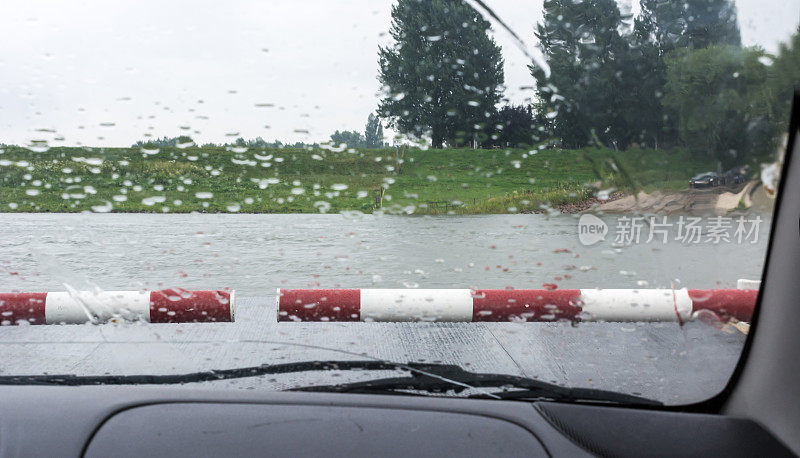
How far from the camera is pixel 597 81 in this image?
5.24ft

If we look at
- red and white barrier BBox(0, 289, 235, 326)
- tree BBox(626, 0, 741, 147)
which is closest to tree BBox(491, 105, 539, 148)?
tree BBox(626, 0, 741, 147)

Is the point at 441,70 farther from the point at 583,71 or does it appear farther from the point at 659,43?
the point at 659,43

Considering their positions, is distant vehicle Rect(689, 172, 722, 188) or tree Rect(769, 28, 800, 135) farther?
distant vehicle Rect(689, 172, 722, 188)

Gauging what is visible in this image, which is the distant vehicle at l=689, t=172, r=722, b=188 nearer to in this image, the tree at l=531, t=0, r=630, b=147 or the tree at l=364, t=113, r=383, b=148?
the tree at l=531, t=0, r=630, b=147

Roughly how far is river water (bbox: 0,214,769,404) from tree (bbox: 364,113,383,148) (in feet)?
0.92

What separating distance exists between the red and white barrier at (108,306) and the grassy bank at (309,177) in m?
0.27

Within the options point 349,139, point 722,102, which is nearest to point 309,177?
point 349,139

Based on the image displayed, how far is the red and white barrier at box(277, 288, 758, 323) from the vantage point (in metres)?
1.76

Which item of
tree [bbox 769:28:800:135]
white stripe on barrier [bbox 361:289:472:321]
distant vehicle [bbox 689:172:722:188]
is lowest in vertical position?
white stripe on barrier [bbox 361:289:472:321]

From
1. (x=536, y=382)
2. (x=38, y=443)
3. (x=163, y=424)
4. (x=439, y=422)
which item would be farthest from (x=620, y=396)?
(x=38, y=443)

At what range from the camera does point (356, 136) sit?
1.60 meters

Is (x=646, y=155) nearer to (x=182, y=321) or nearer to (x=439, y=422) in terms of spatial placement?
(x=439, y=422)

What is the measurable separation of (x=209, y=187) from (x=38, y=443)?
0.79m

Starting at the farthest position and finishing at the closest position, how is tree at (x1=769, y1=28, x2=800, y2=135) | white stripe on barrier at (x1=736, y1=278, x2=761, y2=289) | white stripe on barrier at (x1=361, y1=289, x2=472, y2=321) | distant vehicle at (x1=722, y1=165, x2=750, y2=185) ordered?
white stripe on barrier at (x1=361, y1=289, x2=472, y2=321) < white stripe on barrier at (x1=736, y1=278, x2=761, y2=289) < distant vehicle at (x1=722, y1=165, x2=750, y2=185) < tree at (x1=769, y1=28, x2=800, y2=135)
